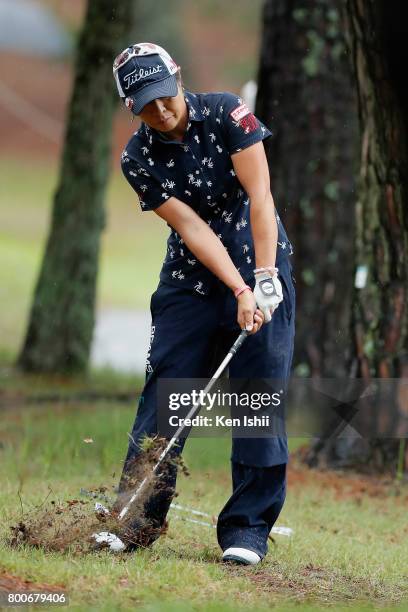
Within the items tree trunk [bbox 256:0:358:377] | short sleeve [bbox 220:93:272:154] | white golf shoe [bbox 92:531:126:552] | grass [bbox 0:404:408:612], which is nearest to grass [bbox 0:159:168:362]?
tree trunk [bbox 256:0:358:377]

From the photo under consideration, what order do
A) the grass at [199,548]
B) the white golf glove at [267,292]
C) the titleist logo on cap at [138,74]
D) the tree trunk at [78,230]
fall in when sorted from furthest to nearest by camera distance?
the tree trunk at [78,230] < the white golf glove at [267,292] < the titleist logo on cap at [138,74] < the grass at [199,548]

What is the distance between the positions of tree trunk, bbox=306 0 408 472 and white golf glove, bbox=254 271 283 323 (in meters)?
2.96

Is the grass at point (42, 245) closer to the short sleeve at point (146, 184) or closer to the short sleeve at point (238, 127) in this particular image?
the short sleeve at point (146, 184)

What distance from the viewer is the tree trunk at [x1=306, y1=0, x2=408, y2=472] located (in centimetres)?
769

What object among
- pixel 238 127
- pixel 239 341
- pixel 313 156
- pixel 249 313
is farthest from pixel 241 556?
pixel 313 156

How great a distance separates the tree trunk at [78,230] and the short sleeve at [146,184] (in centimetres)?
672

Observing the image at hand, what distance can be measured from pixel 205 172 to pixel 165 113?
0.98ft

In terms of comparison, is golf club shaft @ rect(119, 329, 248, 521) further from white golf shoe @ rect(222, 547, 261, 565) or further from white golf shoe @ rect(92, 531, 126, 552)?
white golf shoe @ rect(222, 547, 261, 565)

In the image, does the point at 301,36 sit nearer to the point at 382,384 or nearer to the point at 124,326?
the point at 382,384

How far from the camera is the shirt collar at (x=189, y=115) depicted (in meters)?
5.04

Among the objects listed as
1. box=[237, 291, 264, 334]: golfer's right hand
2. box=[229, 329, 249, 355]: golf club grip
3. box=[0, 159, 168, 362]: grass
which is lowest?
box=[229, 329, 249, 355]: golf club grip

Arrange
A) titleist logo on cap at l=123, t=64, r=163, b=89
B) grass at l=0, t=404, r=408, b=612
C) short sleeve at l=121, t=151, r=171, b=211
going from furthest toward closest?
short sleeve at l=121, t=151, r=171, b=211 → titleist logo on cap at l=123, t=64, r=163, b=89 → grass at l=0, t=404, r=408, b=612

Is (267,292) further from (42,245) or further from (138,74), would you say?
(42,245)

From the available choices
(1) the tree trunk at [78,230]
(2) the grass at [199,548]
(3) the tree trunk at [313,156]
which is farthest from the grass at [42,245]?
(2) the grass at [199,548]
